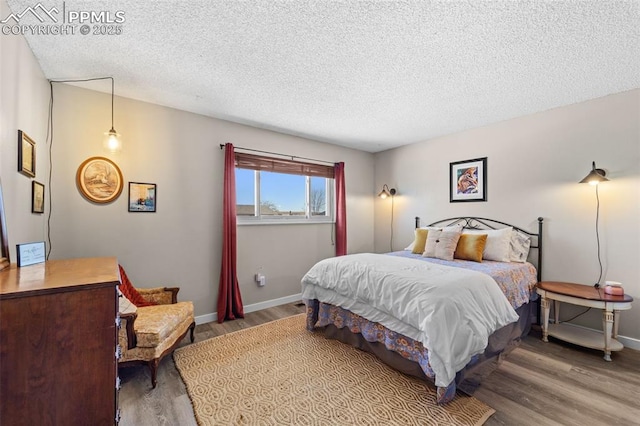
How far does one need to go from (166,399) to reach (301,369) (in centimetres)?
102

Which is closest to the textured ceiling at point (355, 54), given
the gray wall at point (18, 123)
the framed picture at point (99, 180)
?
the gray wall at point (18, 123)

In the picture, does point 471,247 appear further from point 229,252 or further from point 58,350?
point 58,350

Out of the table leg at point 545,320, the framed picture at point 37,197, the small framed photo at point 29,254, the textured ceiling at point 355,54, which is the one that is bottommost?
the table leg at point 545,320

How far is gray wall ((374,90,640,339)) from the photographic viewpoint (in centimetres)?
268

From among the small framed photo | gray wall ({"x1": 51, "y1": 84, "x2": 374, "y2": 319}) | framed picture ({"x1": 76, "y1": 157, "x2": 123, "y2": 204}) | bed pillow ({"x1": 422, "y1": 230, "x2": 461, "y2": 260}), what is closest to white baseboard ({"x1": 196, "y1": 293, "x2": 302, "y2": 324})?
gray wall ({"x1": 51, "y1": 84, "x2": 374, "y2": 319})

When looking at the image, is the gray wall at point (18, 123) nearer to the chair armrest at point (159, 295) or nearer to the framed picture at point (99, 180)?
the framed picture at point (99, 180)

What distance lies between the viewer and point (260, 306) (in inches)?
149

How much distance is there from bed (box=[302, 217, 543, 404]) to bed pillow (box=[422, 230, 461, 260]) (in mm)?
12

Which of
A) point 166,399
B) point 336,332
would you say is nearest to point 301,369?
point 336,332

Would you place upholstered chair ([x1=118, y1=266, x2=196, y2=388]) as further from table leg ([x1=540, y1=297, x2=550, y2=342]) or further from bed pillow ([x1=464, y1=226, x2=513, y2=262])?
table leg ([x1=540, y1=297, x2=550, y2=342])

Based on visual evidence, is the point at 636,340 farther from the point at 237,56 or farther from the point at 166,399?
the point at 237,56

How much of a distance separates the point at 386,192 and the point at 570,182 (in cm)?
253

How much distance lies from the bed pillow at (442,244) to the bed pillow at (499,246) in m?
0.35

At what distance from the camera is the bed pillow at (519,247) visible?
3172mm
